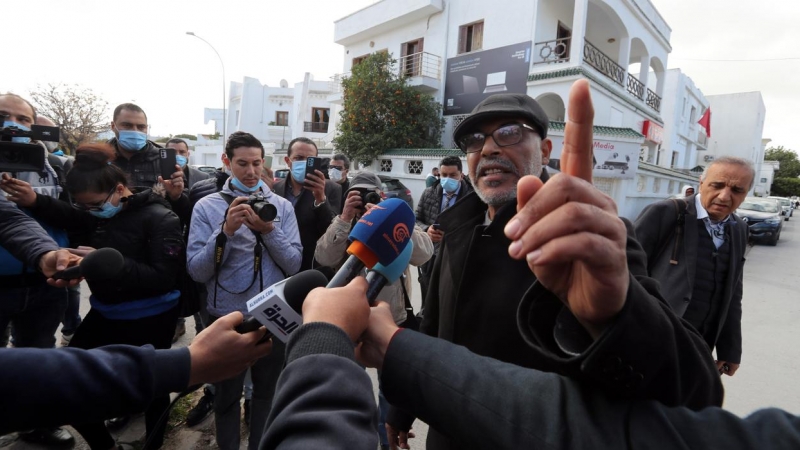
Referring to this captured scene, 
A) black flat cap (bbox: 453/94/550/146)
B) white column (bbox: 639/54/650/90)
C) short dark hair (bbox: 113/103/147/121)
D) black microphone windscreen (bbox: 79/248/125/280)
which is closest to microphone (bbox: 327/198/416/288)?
black flat cap (bbox: 453/94/550/146)

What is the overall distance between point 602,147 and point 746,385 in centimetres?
841

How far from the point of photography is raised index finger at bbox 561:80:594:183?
724mm

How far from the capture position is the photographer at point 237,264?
2227 mm

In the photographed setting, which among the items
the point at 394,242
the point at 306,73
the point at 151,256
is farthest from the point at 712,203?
the point at 306,73

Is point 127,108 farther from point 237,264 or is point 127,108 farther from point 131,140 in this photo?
point 237,264

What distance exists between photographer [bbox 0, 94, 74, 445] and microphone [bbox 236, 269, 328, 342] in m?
2.12

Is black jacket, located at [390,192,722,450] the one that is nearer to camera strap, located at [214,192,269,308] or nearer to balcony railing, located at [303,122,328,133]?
camera strap, located at [214,192,269,308]

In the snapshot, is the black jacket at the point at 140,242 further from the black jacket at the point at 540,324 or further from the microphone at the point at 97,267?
the black jacket at the point at 540,324

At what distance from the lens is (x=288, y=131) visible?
3200 centimetres

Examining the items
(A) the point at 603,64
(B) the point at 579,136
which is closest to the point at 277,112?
(A) the point at 603,64

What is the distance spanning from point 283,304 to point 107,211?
1880 millimetres

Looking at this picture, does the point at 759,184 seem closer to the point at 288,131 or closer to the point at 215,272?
the point at 288,131

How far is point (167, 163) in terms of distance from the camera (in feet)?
10.1

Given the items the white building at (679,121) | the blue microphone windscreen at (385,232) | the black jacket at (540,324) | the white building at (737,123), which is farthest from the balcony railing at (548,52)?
the white building at (737,123)
